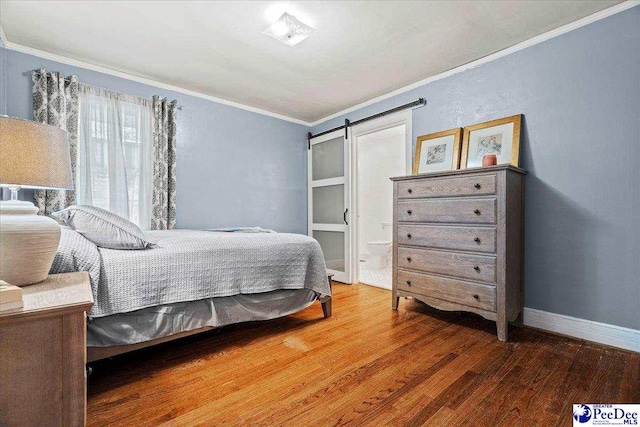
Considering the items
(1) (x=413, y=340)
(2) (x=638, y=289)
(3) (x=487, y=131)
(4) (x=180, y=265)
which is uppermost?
(3) (x=487, y=131)

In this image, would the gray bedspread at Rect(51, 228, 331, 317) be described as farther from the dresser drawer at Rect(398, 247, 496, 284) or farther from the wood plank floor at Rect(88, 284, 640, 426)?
the dresser drawer at Rect(398, 247, 496, 284)

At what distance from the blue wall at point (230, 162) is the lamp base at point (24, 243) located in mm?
2312

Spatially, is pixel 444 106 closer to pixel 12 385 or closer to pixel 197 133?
pixel 197 133

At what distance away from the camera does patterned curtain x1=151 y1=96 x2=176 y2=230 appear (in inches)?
124

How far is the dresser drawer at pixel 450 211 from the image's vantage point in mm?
2170

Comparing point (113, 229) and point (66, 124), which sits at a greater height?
point (66, 124)

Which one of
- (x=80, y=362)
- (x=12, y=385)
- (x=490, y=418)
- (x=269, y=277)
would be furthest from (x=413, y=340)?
(x=12, y=385)

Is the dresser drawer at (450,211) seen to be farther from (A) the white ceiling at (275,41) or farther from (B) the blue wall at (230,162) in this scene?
(B) the blue wall at (230,162)

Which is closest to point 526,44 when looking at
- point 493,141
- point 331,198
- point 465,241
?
point 493,141

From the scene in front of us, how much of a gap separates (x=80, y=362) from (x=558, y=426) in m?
1.84

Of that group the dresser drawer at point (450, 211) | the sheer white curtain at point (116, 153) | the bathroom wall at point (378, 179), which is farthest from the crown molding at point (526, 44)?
the sheer white curtain at point (116, 153)

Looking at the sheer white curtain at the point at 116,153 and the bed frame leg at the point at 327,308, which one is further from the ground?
the sheer white curtain at the point at 116,153

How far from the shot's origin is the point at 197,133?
3527 mm

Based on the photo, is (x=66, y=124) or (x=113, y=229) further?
(x=66, y=124)
